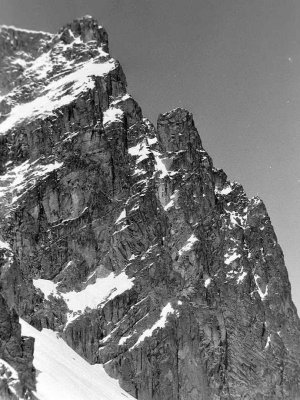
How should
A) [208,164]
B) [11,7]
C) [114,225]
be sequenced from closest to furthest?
[11,7], [114,225], [208,164]

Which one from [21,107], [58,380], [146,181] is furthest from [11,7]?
[21,107]

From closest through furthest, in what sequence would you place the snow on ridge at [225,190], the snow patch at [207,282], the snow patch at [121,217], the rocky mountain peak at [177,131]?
the snow patch at [121,217], the snow patch at [207,282], the rocky mountain peak at [177,131], the snow on ridge at [225,190]

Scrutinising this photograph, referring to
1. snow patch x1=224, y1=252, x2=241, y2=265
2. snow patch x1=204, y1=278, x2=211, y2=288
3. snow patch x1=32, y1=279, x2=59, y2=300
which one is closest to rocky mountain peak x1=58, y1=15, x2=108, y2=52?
snow patch x1=224, y1=252, x2=241, y2=265

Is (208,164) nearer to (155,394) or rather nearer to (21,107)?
(21,107)

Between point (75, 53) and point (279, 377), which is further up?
point (75, 53)

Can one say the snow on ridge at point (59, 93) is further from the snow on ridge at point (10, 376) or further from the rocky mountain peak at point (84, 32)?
the snow on ridge at point (10, 376)

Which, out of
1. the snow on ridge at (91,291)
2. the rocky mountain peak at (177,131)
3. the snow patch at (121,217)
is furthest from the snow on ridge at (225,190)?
the snow on ridge at (91,291)

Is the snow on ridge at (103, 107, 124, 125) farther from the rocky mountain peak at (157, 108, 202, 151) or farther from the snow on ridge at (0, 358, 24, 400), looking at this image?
the snow on ridge at (0, 358, 24, 400)
